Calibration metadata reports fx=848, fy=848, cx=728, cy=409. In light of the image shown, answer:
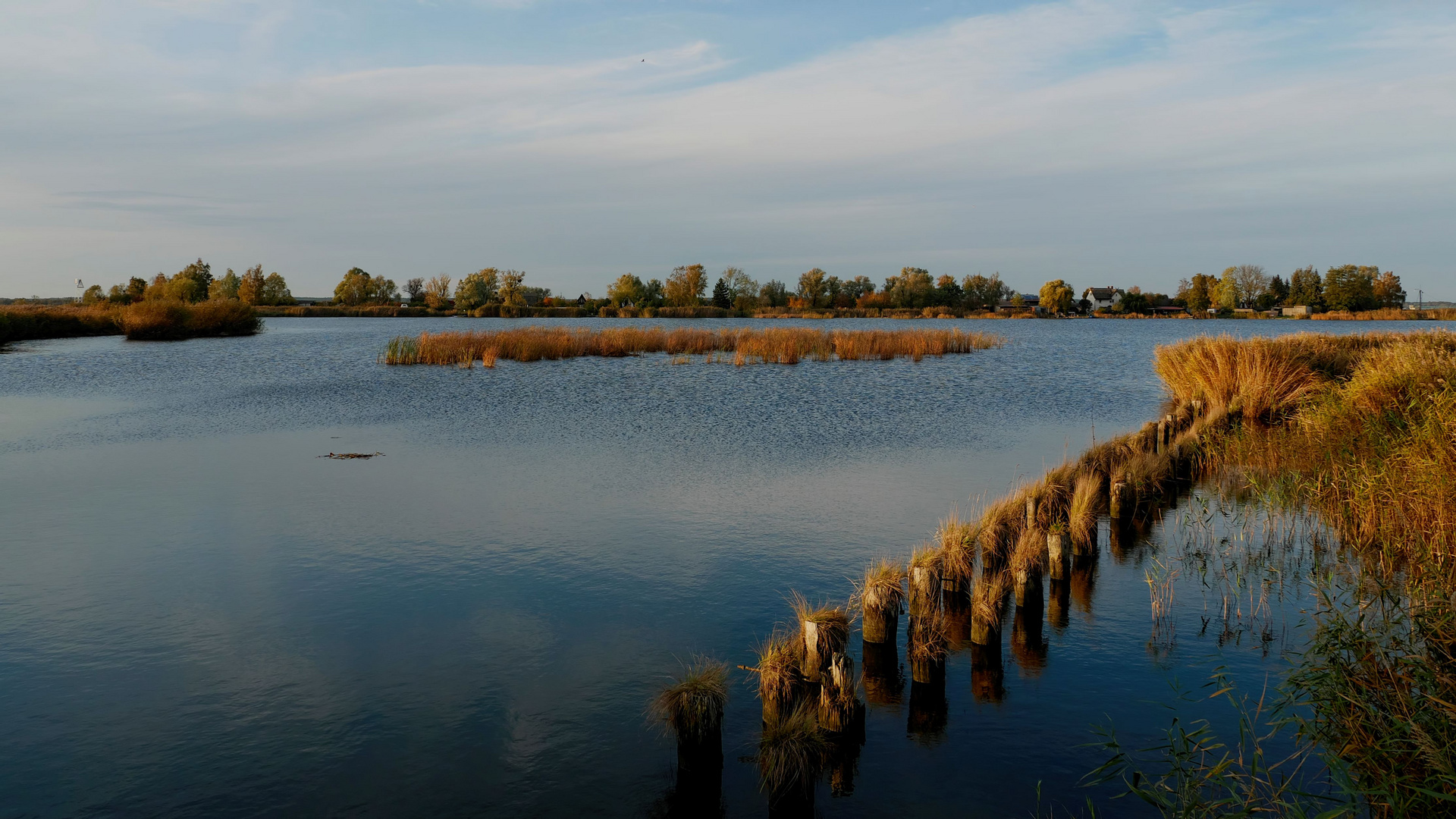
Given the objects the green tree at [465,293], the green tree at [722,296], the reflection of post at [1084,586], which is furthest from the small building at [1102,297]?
the reflection of post at [1084,586]

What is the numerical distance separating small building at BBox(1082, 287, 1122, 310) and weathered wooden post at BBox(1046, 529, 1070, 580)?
181387mm

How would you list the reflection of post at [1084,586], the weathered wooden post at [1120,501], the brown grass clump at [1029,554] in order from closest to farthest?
the brown grass clump at [1029,554]
the reflection of post at [1084,586]
the weathered wooden post at [1120,501]

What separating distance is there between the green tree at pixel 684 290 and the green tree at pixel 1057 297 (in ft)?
228

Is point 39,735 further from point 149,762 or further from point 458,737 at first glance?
point 458,737

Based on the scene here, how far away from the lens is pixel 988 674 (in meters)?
7.43

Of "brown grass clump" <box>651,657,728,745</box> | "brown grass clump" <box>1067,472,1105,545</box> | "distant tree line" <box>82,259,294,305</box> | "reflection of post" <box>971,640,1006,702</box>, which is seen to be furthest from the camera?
"distant tree line" <box>82,259,294,305</box>

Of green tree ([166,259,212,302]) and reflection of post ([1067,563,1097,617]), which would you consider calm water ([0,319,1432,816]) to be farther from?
green tree ([166,259,212,302])

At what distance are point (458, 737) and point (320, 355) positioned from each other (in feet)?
149

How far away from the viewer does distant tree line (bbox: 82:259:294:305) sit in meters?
91.5

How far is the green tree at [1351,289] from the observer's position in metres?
132

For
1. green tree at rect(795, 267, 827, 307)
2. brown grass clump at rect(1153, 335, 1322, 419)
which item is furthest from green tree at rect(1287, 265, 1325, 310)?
brown grass clump at rect(1153, 335, 1322, 419)

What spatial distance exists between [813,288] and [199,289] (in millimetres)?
96251

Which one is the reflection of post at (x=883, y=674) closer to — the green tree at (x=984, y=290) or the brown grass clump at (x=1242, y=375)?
the brown grass clump at (x=1242, y=375)

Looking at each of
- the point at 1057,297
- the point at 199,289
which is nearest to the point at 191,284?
the point at 199,289
